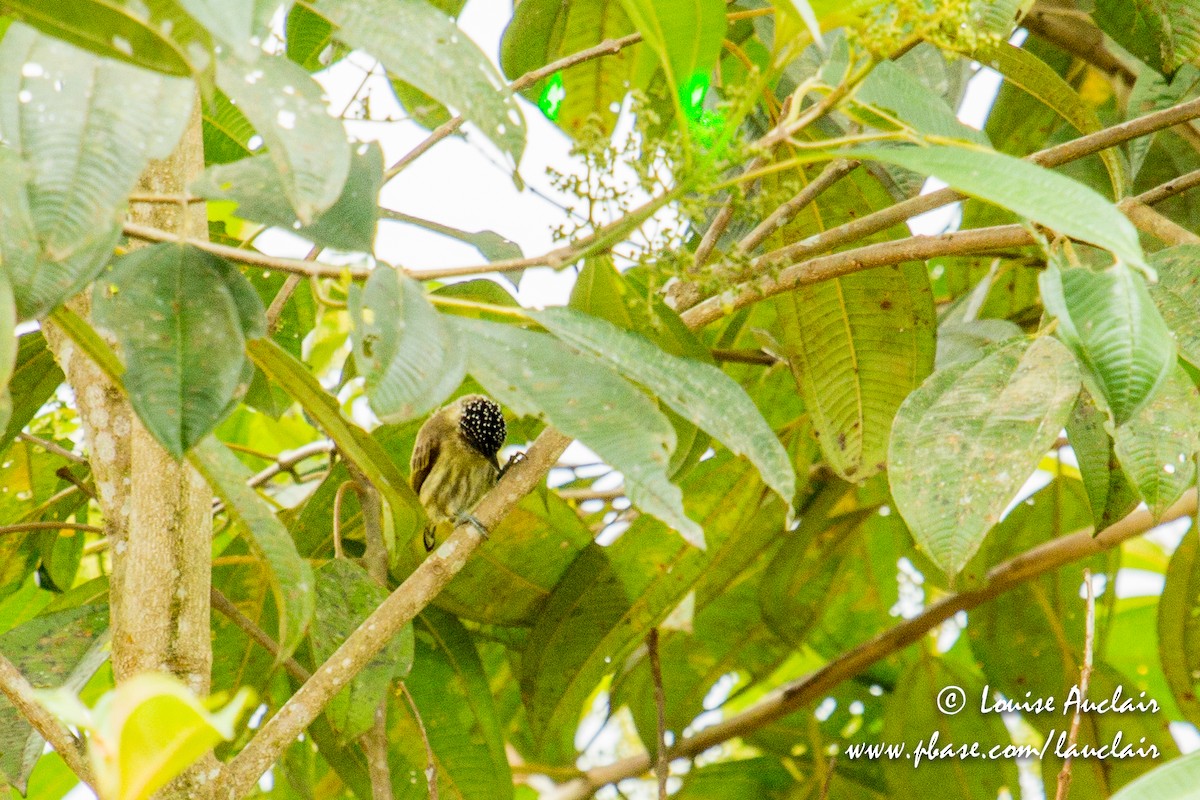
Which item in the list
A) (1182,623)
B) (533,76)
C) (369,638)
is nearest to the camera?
(369,638)

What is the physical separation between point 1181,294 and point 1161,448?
0.61ft

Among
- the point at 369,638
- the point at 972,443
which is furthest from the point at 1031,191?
the point at 369,638

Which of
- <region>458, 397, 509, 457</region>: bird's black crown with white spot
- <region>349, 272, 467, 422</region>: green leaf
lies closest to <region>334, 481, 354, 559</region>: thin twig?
<region>349, 272, 467, 422</region>: green leaf

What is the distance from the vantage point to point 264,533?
0.83 metres

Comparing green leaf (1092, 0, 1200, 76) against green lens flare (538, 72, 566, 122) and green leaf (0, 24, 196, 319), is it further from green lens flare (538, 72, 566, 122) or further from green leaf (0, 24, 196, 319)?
green leaf (0, 24, 196, 319)

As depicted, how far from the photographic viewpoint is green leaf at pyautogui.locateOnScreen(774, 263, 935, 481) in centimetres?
136

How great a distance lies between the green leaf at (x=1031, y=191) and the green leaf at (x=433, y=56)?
0.76ft

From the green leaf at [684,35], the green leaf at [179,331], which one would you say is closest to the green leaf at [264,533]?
the green leaf at [179,331]

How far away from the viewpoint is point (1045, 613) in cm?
206

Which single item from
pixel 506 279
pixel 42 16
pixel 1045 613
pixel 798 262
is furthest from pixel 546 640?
pixel 42 16

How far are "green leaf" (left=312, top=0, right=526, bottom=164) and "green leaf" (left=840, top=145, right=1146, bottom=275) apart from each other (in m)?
0.23

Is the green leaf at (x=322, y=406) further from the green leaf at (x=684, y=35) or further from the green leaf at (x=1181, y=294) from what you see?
the green leaf at (x=1181, y=294)

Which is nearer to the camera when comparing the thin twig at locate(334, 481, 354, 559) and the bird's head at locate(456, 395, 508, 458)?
the thin twig at locate(334, 481, 354, 559)

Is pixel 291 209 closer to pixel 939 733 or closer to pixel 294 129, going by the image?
pixel 294 129
